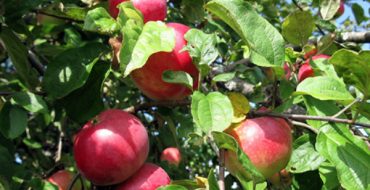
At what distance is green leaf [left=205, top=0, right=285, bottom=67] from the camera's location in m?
1.16

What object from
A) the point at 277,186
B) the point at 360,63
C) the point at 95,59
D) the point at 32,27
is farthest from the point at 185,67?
the point at 32,27

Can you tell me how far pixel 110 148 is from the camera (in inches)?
51.1

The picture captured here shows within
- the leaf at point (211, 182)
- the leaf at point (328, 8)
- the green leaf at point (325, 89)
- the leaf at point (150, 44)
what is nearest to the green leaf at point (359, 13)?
the leaf at point (328, 8)

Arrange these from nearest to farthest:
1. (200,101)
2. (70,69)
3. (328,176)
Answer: (200,101)
(328,176)
(70,69)

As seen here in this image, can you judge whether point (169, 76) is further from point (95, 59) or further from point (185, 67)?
point (95, 59)

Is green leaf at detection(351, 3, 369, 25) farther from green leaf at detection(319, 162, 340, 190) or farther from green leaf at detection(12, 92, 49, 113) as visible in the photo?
green leaf at detection(12, 92, 49, 113)

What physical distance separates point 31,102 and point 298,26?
0.84 metres

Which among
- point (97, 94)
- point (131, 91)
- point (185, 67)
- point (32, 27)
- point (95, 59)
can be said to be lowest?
point (131, 91)

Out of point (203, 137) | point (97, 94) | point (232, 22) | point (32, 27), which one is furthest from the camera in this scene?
point (32, 27)

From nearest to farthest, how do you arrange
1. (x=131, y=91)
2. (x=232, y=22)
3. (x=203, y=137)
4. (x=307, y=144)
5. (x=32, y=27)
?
1. (x=232, y=22)
2. (x=203, y=137)
3. (x=307, y=144)
4. (x=32, y=27)
5. (x=131, y=91)

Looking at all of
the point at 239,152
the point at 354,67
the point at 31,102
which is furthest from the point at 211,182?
the point at 31,102

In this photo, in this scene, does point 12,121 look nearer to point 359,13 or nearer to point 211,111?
point 211,111

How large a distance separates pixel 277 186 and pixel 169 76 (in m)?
0.61

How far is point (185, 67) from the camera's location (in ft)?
4.37
